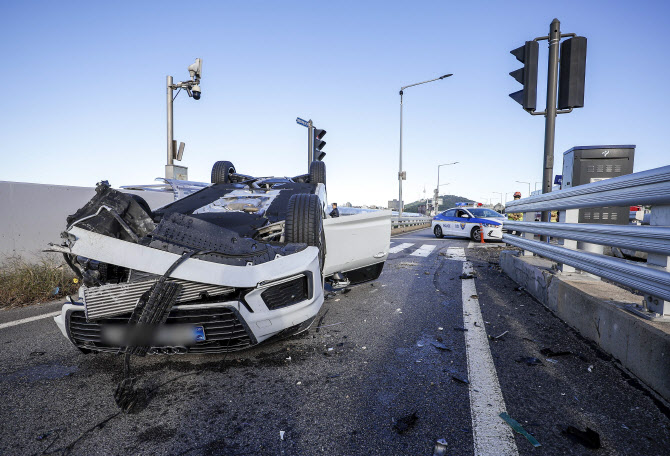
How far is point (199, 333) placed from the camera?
2.11 meters

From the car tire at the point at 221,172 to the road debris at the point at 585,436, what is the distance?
4.70 m

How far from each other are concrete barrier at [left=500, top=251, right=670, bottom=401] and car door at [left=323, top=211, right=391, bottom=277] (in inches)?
71.6

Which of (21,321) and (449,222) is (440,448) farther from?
(449,222)

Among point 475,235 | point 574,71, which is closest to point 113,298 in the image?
point 574,71

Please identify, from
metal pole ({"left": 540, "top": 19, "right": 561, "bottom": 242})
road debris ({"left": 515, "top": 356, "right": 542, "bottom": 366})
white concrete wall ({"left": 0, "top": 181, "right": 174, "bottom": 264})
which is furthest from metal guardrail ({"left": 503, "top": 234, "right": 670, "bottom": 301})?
white concrete wall ({"left": 0, "top": 181, "right": 174, "bottom": 264})

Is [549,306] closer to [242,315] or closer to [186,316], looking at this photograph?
[242,315]

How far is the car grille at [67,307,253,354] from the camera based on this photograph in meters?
2.08

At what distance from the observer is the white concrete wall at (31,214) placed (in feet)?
16.6

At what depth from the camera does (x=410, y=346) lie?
2.75 m

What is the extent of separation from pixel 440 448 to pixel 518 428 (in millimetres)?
434

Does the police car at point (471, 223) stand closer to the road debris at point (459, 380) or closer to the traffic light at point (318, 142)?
the traffic light at point (318, 142)

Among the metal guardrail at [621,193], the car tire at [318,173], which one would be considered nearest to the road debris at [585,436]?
the metal guardrail at [621,193]

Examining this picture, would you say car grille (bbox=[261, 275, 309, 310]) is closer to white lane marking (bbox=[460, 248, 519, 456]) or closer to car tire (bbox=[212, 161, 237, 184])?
white lane marking (bbox=[460, 248, 519, 456])

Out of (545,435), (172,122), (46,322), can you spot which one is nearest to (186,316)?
(545,435)
